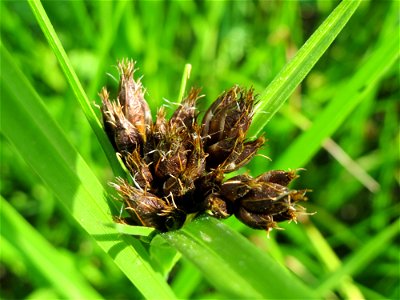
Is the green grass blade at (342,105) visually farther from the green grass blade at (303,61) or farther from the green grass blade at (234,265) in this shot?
the green grass blade at (234,265)

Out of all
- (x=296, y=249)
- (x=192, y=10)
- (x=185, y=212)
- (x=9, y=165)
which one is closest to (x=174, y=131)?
(x=185, y=212)

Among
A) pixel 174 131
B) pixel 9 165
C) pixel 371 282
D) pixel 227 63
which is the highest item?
pixel 174 131

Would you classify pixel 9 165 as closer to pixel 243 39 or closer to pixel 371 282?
pixel 243 39

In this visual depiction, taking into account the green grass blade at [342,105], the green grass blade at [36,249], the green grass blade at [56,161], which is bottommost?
the green grass blade at [36,249]

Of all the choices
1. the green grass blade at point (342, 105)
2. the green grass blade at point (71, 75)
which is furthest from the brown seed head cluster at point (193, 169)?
the green grass blade at point (342, 105)

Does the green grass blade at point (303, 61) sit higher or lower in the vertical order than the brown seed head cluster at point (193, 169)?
higher

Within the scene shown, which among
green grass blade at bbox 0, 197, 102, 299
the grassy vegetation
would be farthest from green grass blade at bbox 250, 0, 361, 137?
green grass blade at bbox 0, 197, 102, 299

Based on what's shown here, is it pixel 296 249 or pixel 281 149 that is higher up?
pixel 281 149
